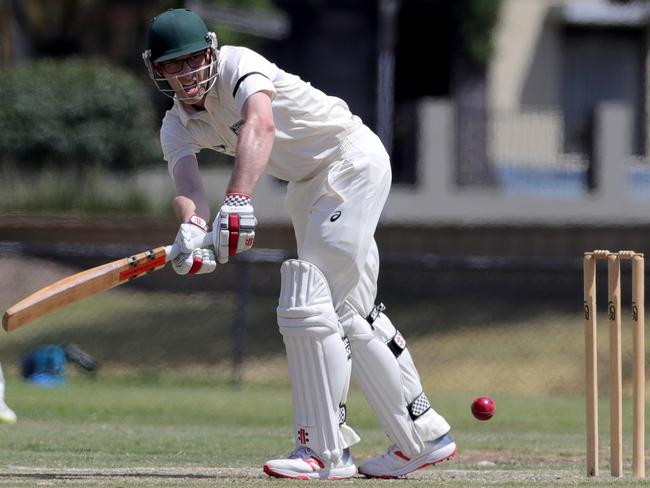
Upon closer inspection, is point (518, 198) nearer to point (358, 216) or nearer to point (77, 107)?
point (77, 107)

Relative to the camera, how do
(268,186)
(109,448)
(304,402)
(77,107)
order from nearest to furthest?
(304,402)
(109,448)
(268,186)
(77,107)

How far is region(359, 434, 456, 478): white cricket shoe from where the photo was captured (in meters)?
5.71

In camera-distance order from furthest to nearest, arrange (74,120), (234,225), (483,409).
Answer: (74,120) < (483,409) < (234,225)

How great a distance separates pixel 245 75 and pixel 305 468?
1.54 meters

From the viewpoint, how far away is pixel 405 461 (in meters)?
5.72

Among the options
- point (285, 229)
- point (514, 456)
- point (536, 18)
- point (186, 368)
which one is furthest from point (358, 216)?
point (536, 18)

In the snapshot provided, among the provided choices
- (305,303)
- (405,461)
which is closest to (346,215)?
(305,303)

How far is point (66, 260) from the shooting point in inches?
609

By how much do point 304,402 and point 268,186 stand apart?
42.0 ft

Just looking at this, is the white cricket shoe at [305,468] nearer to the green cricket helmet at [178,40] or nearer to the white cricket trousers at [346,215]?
the white cricket trousers at [346,215]

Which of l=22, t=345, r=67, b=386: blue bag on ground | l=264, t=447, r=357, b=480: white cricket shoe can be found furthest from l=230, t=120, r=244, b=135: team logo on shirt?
l=22, t=345, r=67, b=386: blue bag on ground

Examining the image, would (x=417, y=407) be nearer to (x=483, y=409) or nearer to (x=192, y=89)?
(x=483, y=409)

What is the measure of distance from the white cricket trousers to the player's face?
2.00ft

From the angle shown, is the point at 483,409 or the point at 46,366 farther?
the point at 46,366
